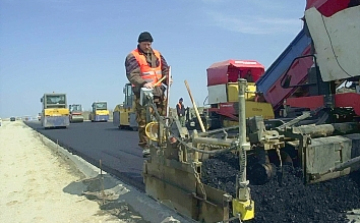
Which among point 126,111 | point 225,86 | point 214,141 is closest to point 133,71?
point 214,141

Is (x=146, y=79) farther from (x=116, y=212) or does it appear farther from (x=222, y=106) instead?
(x=222, y=106)

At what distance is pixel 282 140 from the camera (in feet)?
10.6

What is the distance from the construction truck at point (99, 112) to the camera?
38.2 meters

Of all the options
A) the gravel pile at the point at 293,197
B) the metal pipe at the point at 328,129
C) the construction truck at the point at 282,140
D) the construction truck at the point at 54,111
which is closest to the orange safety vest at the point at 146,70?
the construction truck at the point at 282,140

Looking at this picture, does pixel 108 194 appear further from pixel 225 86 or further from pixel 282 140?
pixel 225 86

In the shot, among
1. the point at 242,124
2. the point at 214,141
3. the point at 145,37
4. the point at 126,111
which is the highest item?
the point at 145,37

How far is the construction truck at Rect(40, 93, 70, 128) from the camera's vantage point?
26469mm

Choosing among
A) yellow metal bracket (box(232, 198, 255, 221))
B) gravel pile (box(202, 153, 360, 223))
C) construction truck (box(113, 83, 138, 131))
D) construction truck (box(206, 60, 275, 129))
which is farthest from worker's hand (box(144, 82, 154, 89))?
construction truck (box(113, 83, 138, 131))

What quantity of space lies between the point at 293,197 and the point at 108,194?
2.84 meters

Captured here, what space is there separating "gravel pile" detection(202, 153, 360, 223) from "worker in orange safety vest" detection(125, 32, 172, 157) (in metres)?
1.38

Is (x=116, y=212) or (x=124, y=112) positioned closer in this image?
(x=116, y=212)

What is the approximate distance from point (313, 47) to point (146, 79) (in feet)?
6.70

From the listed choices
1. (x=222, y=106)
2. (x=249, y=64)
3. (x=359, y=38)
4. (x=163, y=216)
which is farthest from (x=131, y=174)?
(x=249, y=64)

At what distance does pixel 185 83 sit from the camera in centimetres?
446
